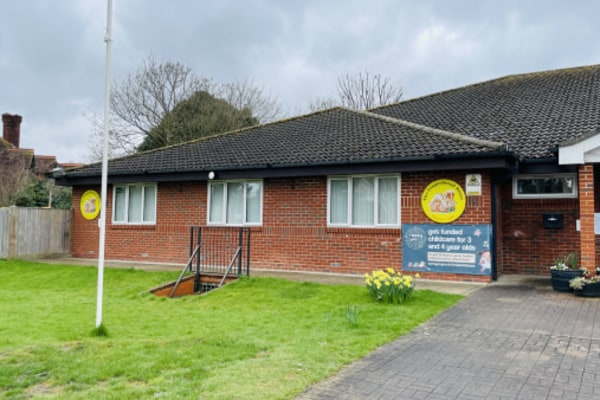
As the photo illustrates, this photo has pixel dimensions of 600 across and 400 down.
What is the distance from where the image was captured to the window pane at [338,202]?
11766 mm

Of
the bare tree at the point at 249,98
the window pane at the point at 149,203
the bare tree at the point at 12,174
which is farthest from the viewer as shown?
the bare tree at the point at 249,98

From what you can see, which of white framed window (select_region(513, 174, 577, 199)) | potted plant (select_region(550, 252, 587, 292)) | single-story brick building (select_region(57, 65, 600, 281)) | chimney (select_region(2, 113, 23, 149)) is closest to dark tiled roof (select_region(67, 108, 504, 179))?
single-story brick building (select_region(57, 65, 600, 281))

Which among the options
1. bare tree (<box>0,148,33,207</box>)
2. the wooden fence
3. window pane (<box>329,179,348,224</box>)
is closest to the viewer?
window pane (<box>329,179,348,224</box>)

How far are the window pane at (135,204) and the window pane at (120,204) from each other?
22 centimetres

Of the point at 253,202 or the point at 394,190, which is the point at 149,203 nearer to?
the point at 253,202

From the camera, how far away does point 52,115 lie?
29141 mm

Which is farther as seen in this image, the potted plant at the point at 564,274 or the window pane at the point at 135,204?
the window pane at the point at 135,204

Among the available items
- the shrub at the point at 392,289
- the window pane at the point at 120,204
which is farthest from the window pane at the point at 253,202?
the shrub at the point at 392,289

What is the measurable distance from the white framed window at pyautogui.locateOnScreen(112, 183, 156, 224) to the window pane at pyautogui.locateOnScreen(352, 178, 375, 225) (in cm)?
650

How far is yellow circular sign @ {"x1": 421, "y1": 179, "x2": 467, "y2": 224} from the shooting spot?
10.3 metres

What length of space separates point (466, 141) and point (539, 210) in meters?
2.65

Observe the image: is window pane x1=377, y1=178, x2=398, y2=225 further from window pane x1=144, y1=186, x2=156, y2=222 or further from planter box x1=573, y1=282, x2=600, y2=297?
window pane x1=144, y1=186, x2=156, y2=222

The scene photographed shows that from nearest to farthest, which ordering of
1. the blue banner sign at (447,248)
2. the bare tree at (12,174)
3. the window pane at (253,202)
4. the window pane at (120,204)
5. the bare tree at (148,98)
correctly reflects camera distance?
the blue banner sign at (447,248)
the window pane at (253,202)
the window pane at (120,204)
the bare tree at (12,174)
the bare tree at (148,98)

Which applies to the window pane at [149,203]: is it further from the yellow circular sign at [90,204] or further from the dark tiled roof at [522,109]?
the dark tiled roof at [522,109]
